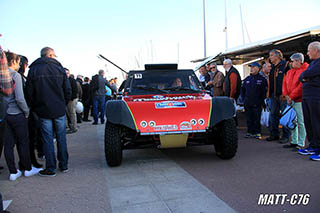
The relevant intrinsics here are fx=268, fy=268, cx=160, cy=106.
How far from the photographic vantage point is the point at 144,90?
5051 mm

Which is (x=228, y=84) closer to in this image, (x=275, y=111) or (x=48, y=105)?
(x=275, y=111)

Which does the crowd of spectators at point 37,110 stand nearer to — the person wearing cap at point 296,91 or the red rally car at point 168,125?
the red rally car at point 168,125

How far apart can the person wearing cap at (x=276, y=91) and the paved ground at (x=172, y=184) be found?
37.8 inches

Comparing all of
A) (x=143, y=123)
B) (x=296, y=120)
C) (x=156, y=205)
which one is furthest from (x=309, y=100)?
(x=156, y=205)

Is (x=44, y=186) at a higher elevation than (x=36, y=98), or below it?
below

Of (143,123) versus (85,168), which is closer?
(143,123)

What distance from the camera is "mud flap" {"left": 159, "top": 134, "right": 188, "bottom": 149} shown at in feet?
12.4

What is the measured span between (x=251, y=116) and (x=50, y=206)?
481 centimetres

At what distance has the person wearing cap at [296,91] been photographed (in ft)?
15.6

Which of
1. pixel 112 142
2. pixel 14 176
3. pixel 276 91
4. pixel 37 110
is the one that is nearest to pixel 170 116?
pixel 112 142

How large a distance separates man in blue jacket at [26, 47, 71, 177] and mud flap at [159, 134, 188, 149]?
152cm

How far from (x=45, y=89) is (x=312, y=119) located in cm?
406

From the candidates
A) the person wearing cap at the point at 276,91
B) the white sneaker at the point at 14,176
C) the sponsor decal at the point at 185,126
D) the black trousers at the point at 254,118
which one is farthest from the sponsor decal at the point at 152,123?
the black trousers at the point at 254,118

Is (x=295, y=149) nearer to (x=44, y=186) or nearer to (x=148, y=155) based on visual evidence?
(x=148, y=155)
